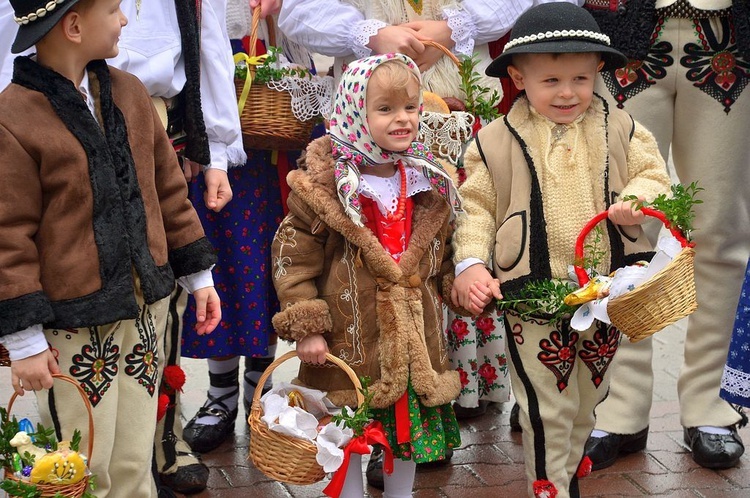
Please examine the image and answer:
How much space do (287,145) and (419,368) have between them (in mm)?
1246

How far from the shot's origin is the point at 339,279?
3652 millimetres

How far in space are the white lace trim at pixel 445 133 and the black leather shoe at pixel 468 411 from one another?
56.4 inches

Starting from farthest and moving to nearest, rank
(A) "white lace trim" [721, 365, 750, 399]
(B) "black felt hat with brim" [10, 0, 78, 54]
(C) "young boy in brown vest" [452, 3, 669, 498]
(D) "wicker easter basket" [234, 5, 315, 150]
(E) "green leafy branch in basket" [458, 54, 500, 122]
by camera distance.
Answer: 1. (D) "wicker easter basket" [234, 5, 315, 150]
2. (E) "green leafy branch in basket" [458, 54, 500, 122]
3. (C) "young boy in brown vest" [452, 3, 669, 498]
4. (A) "white lace trim" [721, 365, 750, 399]
5. (B) "black felt hat with brim" [10, 0, 78, 54]

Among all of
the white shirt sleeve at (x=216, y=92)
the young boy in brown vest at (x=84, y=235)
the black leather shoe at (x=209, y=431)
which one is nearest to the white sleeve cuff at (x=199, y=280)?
the young boy in brown vest at (x=84, y=235)

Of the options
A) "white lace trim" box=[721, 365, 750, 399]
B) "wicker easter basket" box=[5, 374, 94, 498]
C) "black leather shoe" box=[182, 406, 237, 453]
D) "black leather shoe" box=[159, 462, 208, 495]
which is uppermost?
"wicker easter basket" box=[5, 374, 94, 498]

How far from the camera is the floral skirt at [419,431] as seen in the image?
3664 mm

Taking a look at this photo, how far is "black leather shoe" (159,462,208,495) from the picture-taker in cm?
420

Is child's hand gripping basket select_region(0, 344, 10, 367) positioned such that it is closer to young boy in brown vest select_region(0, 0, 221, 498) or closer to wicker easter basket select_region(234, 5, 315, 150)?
young boy in brown vest select_region(0, 0, 221, 498)

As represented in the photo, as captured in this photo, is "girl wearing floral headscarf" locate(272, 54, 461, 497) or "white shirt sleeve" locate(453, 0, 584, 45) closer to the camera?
"girl wearing floral headscarf" locate(272, 54, 461, 497)

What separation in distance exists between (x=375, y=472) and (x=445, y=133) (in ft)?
4.45

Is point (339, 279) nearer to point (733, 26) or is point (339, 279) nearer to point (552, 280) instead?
point (552, 280)

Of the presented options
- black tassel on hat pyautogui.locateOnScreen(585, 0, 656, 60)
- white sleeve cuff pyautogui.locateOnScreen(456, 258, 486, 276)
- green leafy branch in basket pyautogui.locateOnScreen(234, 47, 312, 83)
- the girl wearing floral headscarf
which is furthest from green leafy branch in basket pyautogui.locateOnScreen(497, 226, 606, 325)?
green leafy branch in basket pyautogui.locateOnScreen(234, 47, 312, 83)

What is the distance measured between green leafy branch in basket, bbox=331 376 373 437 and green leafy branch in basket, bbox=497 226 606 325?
534 millimetres

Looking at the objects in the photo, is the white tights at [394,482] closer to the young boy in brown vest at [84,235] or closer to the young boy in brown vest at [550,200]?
the young boy in brown vest at [550,200]
